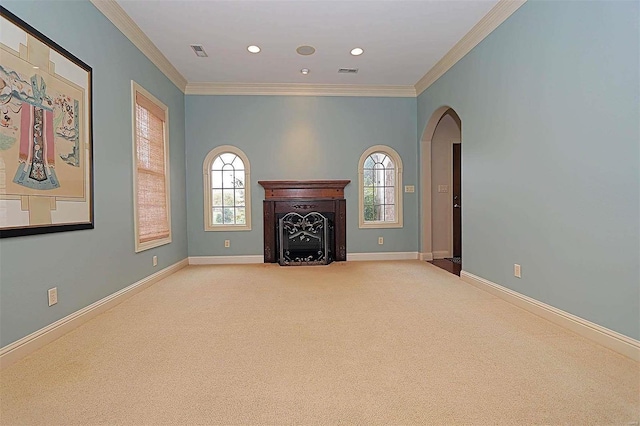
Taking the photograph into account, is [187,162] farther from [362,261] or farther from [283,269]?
[362,261]

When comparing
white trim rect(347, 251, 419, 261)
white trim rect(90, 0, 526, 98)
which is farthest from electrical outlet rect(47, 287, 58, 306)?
white trim rect(347, 251, 419, 261)

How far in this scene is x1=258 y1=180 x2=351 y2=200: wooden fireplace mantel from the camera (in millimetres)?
5461

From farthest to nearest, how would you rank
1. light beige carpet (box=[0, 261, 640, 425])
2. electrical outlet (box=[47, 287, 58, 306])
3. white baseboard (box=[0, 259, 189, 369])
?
electrical outlet (box=[47, 287, 58, 306]) → white baseboard (box=[0, 259, 189, 369]) → light beige carpet (box=[0, 261, 640, 425])

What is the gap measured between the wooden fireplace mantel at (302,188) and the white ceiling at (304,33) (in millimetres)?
1594

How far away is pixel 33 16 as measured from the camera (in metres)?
2.28

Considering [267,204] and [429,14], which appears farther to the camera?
[267,204]

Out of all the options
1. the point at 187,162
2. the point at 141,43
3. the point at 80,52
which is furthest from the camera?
the point at 187,162

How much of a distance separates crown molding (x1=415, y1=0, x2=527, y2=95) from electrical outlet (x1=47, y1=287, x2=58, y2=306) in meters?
4.42

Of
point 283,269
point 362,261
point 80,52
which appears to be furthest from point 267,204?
point 80,52

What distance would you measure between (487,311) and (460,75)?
282cm

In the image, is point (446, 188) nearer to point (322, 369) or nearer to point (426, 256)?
point (426, 256)

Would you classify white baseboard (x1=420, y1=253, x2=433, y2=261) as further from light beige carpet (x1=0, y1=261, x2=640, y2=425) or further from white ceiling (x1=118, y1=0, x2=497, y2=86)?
white ceiling (x1=118, y1=0, x2=497, y2=86)

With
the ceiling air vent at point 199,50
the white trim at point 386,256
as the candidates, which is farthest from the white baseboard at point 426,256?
the ceiling air vent at point 199,50

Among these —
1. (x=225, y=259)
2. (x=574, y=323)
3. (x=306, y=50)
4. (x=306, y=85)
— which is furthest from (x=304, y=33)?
(x=574, y=323)
